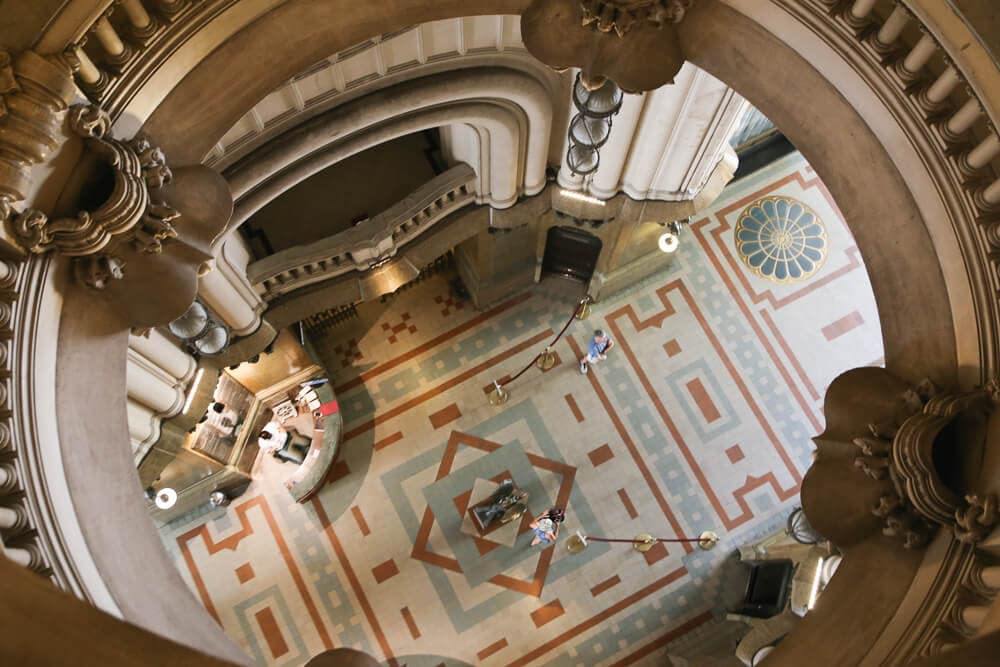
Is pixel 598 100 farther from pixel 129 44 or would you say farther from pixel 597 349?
pixel 597 349

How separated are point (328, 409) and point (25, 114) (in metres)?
7.33

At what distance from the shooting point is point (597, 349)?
1048 cm

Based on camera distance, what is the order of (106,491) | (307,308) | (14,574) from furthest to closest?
(307,308)
(106,491)
(14,574)

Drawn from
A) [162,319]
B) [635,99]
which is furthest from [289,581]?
[635,99]

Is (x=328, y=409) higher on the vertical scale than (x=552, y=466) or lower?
higher

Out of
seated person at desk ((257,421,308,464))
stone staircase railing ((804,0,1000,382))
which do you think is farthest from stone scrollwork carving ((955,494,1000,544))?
seated person at desk ((257,421,308,464))

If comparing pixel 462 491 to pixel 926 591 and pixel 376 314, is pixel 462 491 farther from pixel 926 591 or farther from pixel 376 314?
pixel 926 591

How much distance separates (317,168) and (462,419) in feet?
17.0

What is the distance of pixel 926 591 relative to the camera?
3.52 meters

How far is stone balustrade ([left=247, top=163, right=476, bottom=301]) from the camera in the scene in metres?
7.18

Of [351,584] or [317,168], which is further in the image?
[351,584]

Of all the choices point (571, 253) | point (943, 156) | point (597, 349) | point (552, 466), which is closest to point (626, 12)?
point (943, 156)

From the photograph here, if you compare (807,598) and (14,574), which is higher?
(14,574)

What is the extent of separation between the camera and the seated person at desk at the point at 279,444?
9.94 meters
